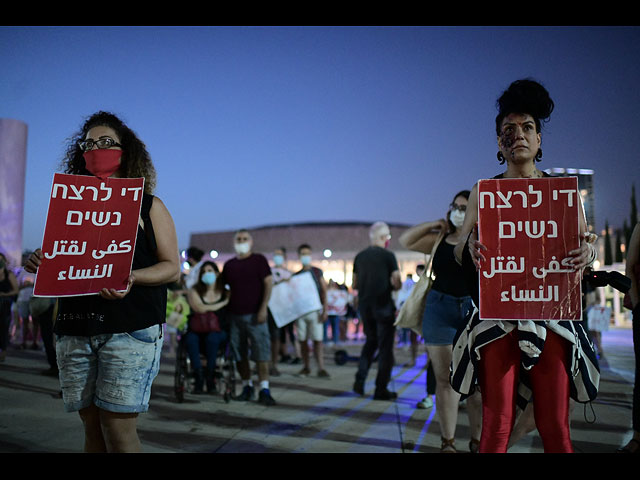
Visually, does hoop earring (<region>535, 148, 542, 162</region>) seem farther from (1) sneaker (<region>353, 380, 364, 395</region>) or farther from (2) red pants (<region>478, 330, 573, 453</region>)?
(1) sneaker (<region>353, 380, 364, 395</region>)

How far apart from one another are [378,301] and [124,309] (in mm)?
4665

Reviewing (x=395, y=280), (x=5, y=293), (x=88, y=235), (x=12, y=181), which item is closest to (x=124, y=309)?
(x=88, y=235)

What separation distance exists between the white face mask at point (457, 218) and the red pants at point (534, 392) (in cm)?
168

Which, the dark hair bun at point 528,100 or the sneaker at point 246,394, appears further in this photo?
the sneaker at point 246,394

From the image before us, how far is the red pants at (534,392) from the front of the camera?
2432 millimetres

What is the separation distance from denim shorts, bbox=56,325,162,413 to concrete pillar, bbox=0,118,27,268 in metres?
10.0

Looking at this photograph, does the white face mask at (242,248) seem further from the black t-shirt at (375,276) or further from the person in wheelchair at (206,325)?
the black t-shirt at (375,276)

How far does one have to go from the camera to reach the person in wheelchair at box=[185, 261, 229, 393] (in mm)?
6922

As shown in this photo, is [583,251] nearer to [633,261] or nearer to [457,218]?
[457,218]

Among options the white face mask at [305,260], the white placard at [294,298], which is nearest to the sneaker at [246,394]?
the white placard at [294,298]

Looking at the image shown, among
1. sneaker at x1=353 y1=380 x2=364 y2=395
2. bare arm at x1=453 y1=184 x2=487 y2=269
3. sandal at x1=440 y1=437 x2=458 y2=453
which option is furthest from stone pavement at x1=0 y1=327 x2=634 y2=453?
bare arm at x1=453 y1=184 x2=487 y2=269
